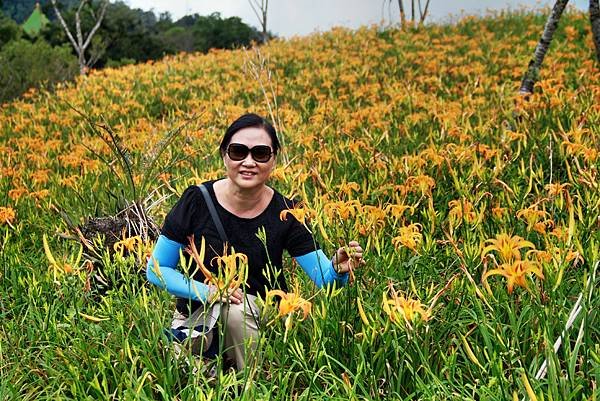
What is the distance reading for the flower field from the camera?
61.1 inches

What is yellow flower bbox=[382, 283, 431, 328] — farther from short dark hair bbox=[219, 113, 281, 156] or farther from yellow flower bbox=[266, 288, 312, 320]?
short dark hair bbox=[219, 113, 281, 156]

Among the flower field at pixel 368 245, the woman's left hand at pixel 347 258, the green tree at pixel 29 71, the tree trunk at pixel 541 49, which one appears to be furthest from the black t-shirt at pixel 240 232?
the green tree at pixel 29 71

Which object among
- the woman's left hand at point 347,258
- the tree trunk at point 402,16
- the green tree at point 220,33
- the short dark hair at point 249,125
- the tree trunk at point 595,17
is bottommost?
the woman's left hand at point 347,258

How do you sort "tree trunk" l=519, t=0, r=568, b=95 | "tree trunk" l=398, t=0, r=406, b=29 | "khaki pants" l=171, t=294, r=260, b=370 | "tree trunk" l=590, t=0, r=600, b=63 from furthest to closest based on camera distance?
1. "tree trunk" l=398, t=0, r=406, b=29
2. "tree trunk" l=590, t=0, r=600, b=63
3. "tree trunk" l=519, t=0, r=568, b=95
4. "khaki pants" l=171, t=294, r=260, b=370

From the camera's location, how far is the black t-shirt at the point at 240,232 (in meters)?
2.05

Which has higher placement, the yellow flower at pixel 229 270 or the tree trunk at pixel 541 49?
the tree trunk at pixel 541 49

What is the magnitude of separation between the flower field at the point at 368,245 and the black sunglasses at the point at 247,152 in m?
0.31

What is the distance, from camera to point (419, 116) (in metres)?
4.77

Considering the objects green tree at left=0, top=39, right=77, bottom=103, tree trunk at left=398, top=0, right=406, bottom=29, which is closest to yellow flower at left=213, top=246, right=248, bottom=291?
green tree at left=0, top=39, right=77, bottom=103

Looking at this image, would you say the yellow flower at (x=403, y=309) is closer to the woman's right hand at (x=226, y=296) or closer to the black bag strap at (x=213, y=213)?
the woman's right hand at (x=226, y=296)

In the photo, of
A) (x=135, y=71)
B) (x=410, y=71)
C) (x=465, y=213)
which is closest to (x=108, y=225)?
(x=465, y=213)

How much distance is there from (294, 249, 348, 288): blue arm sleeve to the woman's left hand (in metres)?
0.04

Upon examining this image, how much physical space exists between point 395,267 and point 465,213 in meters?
0.37

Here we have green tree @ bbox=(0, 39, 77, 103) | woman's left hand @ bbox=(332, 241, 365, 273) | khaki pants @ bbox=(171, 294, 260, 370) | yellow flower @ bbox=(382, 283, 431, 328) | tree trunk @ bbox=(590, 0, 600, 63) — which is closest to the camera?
yellow flower @ bbox=(382, 283, 431, 328)
